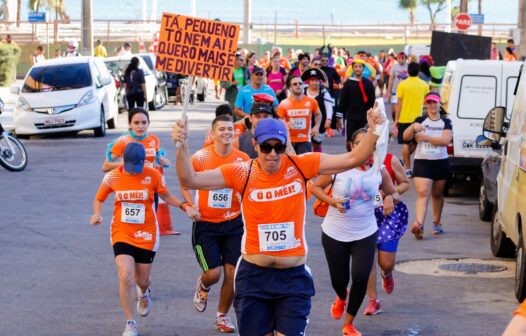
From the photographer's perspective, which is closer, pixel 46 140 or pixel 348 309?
pixel 348 309

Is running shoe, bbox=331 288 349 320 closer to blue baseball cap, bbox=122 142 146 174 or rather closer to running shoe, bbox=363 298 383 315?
running shoe, bbox=363 298 383 315

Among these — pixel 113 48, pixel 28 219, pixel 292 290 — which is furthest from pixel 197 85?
pixel 292 290

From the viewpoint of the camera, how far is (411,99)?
19469 mm

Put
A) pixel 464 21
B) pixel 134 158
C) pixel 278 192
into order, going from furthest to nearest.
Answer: pixel 464 21 < pixel 134 158 < pixel 278 192

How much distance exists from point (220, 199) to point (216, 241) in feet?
1.05

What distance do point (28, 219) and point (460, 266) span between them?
556 cm

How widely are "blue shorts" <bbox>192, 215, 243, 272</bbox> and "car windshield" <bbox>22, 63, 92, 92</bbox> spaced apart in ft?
58.0

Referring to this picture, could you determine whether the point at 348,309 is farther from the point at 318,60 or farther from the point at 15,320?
the point at 318,60

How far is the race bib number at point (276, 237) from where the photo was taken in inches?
271

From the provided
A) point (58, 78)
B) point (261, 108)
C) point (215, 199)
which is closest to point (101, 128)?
point (58, 78)

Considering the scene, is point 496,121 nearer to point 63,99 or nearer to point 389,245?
point 389,245

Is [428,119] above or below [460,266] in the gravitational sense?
above

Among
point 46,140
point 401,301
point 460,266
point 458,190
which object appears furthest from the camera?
point 46,140

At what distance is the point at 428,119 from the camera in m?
14.0
